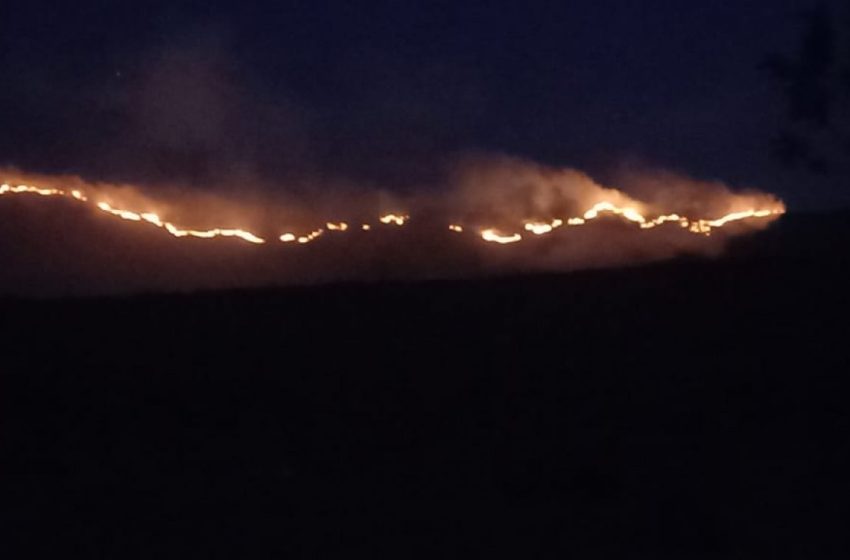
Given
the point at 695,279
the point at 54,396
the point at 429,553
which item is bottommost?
the point at 429,553

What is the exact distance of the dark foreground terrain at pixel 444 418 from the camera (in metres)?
10.2

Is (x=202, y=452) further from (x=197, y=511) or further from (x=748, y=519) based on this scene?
(x=748, y=519)

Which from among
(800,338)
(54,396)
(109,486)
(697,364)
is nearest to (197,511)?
(109,486)

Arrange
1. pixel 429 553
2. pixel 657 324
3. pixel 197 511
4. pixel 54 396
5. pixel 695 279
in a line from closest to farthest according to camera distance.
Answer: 1. pixel 429 553
2. pixel 197 511
3. pixel 54 396
4. pixel 657 324
5. pixel 695 279

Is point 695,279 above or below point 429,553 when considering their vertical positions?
above

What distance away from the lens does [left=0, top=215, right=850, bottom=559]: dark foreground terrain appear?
1016 cm

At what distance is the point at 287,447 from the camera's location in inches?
467

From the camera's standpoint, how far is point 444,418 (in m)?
12.3

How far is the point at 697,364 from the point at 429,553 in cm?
400

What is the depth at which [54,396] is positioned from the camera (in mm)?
12711

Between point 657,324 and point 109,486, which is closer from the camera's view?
point 109,486

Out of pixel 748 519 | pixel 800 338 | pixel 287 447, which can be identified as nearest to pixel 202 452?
pixel 287 447

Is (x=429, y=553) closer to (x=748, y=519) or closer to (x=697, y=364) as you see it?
(x=748, y=519)

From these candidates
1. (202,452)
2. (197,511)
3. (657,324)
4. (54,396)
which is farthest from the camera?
(657,324)
